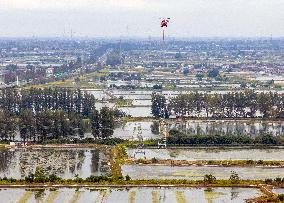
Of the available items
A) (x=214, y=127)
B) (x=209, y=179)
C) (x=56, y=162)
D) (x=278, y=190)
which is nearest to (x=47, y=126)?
(x=56, y=162)

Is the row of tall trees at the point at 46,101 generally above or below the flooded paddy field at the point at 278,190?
above

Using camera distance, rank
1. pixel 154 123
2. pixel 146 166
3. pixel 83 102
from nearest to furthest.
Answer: pixel 146 166 < pixel 154 123 < pixel 83 102

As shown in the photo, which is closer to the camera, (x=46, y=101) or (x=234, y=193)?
(x=234, y=193)

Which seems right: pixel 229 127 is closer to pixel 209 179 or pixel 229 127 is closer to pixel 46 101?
pixel 209 179

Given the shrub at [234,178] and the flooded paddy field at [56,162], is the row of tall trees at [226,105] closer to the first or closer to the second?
the flooded paddy field at [56,162]

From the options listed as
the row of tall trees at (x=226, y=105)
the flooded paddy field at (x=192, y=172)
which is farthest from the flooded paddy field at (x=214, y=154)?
the row of tall trees at (x=226, y=105)

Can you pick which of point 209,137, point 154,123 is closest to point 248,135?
point 209,137

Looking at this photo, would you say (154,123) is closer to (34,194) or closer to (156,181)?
(156,181)
